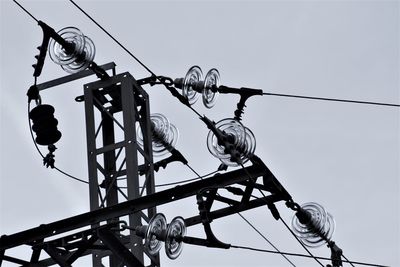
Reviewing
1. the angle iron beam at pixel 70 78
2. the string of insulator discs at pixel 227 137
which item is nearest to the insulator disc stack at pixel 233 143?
the string of insulator discs at pixel 227 137

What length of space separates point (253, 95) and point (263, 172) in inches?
51.4

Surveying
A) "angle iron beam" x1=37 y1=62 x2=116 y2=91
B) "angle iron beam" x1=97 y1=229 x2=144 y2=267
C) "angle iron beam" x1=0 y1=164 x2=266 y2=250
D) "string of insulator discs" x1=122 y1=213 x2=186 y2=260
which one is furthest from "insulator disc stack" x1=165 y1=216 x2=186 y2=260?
"angle iron beam" x1=37 y1=62 x2=116 y2=91

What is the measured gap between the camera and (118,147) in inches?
483

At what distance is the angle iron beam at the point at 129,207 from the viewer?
11297mm

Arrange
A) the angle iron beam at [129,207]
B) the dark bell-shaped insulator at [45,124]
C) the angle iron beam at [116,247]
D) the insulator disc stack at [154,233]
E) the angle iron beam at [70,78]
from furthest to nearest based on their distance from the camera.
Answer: the angle iron beam at [70,78], the dark bell-shaped insulator at [45,124], the angle iron beam at [116,247], the angle iron beam at [129,207], the insulator disc stack at [154,233]

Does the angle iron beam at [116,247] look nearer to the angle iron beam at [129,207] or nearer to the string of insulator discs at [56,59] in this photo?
the angle iron beam at [129,207]

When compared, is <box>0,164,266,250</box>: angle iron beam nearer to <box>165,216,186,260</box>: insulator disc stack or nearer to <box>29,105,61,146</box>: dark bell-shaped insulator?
<box>165,216,186,260</box>: insulator disc stack

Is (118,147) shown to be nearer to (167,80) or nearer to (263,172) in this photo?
(167,80)

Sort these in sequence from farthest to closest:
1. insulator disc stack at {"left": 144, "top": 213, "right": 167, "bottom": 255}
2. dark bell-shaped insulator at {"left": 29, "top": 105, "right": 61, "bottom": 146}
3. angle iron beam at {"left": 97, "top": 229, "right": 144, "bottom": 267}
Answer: dark bell-shaped insulator at {"left": 29, "top": 105, "right": 61, "bottom": 146} < angle iron beam at {"left": 97, "top": 229, "right": 144, "bottom": 267} < insulator disc stack at {"left": 144, "top": 213, "right": 167, "bottom": 255}

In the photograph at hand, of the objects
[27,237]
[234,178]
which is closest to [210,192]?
[234,178]

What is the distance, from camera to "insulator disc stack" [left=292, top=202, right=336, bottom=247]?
12.3m

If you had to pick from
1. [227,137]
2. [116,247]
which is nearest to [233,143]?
[227,137]

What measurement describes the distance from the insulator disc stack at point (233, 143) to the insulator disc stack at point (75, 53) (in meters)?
1.57

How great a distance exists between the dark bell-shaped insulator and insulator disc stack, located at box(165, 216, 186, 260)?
1842 millimetres
